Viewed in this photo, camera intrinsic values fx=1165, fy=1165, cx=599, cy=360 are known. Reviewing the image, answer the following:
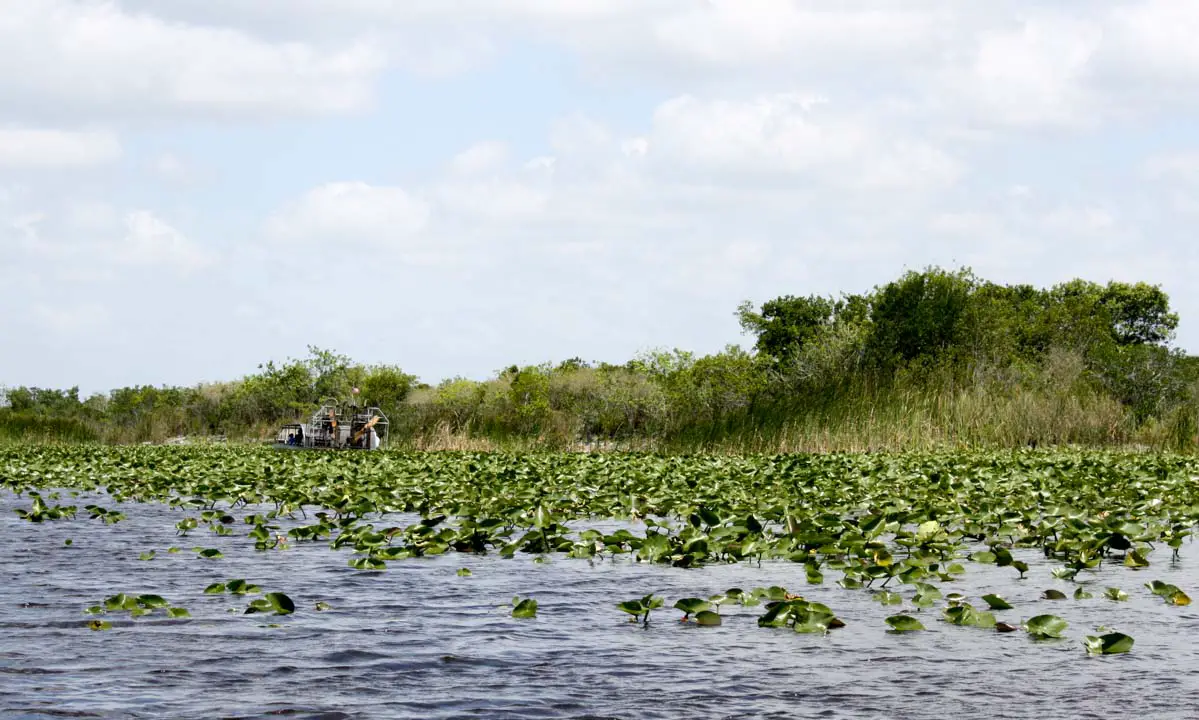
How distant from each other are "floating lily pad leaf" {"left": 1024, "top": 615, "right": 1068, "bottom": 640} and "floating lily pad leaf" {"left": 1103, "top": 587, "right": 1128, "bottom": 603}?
1.07 meters

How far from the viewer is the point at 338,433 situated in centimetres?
3025

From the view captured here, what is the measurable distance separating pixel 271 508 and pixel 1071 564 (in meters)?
8.73

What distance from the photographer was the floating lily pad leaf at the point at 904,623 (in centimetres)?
558

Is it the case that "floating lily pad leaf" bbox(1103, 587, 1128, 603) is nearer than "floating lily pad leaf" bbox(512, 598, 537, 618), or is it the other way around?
"floating lily pad leaf" bbox(512, 598, 537, 618)

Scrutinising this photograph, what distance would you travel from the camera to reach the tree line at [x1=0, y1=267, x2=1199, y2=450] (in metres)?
19.6

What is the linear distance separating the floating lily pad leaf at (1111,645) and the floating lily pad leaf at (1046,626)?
0.82ft

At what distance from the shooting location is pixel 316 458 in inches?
833

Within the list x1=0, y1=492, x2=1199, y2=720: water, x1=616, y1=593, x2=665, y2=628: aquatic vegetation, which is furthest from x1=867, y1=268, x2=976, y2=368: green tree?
x1=616, y1=593, x2=665, y2=628: aquatic vegetation

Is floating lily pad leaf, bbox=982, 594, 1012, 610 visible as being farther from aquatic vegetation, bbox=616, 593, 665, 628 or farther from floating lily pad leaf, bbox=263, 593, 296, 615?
floating lily pad leaf, bbox=263, 593, 296, 615

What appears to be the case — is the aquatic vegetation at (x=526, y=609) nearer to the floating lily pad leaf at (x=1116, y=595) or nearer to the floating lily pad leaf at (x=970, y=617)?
the floating lily pad leaf at (x=970, y=617)

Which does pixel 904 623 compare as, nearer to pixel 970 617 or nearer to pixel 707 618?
pixel 970 617

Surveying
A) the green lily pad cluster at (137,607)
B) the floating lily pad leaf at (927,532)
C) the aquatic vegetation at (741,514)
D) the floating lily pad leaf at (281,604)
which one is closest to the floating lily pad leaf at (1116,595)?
the aquatic vegetation at (741,514)

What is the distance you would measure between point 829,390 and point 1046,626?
14.4 metres

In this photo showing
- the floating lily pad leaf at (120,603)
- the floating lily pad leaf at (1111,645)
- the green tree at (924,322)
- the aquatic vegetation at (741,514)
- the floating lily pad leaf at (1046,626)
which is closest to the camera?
the floating lily pad leaf at (1111,645)
